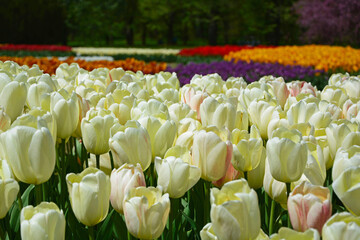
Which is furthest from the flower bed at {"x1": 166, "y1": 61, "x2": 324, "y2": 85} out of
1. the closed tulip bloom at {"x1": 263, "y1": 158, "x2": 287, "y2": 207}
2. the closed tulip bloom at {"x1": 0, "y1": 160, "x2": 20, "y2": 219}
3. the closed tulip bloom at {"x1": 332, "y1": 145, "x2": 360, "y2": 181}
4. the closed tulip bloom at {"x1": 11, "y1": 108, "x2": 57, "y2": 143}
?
the closed tulip bloom at {"x1": 0, "y1": 160, "x2": 20, "y2": 219}

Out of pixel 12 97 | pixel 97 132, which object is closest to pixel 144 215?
pixel 97 132

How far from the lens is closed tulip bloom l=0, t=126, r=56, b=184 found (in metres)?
1.27

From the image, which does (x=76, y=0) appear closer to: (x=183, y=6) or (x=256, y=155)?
(x=183, y=6)

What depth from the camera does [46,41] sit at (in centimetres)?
3145

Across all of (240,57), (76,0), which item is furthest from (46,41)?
(240,57)

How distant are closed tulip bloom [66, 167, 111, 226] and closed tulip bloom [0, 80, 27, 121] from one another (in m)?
0.83

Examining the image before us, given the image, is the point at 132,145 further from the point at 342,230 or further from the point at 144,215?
the point at 342,230

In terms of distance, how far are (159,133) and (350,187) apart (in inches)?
25.6

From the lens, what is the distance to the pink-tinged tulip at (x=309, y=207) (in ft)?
3.47

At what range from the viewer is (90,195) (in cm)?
117

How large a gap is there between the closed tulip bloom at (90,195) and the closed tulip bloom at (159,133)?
0.36 meters

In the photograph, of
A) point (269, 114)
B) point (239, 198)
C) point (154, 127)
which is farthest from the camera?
point (269, 114)

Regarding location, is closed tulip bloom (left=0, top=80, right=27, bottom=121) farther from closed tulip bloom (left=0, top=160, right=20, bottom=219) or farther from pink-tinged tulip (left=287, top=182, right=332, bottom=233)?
pink-tinged tulip (left=287, top=182, right=332, bottom=233)

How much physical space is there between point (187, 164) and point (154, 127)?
31 cm
